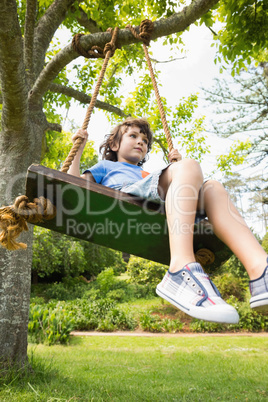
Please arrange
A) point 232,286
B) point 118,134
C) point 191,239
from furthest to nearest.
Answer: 1. point 232,286
2. point 118,134
3. point 191,239

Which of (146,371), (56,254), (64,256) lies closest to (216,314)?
(146,371)

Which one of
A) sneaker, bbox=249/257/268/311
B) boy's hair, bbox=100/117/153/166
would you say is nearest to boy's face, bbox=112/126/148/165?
boy's hair, bbox=100/117/153/166

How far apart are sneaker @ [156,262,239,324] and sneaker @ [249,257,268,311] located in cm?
12

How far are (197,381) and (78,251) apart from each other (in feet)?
31.8

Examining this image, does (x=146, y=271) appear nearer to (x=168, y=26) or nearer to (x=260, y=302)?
(x=168, y=26)

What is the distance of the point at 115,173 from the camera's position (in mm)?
2217

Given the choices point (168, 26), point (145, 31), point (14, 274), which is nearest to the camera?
point (145, 31)

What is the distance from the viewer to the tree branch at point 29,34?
134 inches

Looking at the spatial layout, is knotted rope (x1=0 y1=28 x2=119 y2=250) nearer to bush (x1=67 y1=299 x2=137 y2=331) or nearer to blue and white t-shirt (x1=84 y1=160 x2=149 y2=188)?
blue and white t-shirt (x1=84 y1=160 x2=149 y2=188)

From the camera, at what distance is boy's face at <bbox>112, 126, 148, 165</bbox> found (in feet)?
7.89

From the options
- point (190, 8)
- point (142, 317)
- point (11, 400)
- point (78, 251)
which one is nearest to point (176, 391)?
point (11, 400)

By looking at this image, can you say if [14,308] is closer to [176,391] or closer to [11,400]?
[11,400]

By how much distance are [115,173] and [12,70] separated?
1.18m

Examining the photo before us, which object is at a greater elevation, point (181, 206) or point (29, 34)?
point (29, 34)
